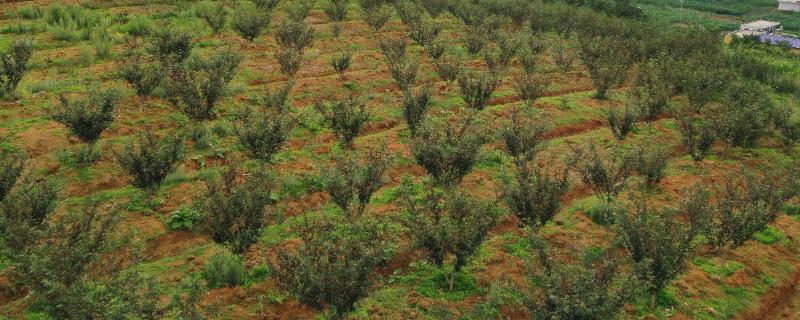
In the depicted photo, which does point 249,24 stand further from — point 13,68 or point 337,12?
point 13,68

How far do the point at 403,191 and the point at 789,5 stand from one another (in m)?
107

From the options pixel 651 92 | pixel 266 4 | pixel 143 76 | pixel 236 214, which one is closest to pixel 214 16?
pixel 266 4

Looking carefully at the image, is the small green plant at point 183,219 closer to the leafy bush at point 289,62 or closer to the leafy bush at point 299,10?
the leafy bush at point 289,62

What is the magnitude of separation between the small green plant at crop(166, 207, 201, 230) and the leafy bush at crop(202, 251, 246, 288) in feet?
6.32

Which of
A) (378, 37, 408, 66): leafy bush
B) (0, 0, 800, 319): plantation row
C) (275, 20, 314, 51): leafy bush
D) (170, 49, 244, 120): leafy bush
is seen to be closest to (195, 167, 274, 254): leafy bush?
(0, 0, 800, 319): plantation row

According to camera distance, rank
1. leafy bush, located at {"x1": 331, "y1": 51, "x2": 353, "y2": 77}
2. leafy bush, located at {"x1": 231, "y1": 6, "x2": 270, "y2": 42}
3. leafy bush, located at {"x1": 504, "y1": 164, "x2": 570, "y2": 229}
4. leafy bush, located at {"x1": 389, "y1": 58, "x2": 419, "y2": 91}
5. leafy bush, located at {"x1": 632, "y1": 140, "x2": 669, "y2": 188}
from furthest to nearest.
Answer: leafy bush, located at {"x1": 231, "y1": 6, "x2": 270, "y2": 42}
leafy bush, located at {"x1": 331, "y1": 51, "x2": 353, "y2": 77}
leafy bush, located at {"x1": 389, "y1": 58, "x2": 419, "y2": 91}
leafy bush, located at {"x1": 632, "y1": 140, "x2": 669, "y2": 188}
leafy bush, located at {"x1": 504, "y1": 164, "x2": 570, "y2": 229}

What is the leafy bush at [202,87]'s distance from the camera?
16.3 metres

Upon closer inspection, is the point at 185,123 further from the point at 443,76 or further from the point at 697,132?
the point at 697,132

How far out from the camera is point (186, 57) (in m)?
21.1

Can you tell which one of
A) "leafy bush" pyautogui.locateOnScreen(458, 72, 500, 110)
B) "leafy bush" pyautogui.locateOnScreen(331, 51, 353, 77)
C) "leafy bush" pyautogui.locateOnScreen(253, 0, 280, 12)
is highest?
"leafy bush" pyautogui.locateOnScreen(253, 0, 280, 12)

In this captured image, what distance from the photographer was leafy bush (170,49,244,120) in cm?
1633

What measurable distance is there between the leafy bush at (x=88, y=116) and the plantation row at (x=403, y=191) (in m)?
0.05

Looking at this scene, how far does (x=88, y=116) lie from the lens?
13938 mm

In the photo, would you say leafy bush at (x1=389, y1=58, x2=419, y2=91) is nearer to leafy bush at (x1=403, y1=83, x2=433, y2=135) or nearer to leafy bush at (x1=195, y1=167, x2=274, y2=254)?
leafy bush at (x1=403, y1=83, x2=433, y2=135)
